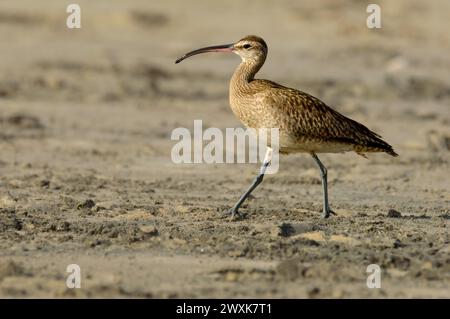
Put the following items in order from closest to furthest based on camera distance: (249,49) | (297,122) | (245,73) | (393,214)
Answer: (297,122) → (393,214) → (245,73) → (249,49)

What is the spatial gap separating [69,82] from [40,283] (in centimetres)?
1071

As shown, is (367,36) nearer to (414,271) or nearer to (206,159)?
(206,159)

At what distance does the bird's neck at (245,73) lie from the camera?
9.75 metres

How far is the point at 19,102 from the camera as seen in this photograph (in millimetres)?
16078

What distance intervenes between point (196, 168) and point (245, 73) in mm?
2484

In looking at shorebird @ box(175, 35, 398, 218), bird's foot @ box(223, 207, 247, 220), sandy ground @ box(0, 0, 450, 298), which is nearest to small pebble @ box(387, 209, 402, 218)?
sandy ground @ box(0, 0, 450, 298)

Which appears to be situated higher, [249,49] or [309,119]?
[249,49]

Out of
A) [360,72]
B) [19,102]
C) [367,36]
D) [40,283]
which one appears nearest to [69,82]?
[19,102]

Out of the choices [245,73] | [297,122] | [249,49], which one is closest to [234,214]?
[297,122]

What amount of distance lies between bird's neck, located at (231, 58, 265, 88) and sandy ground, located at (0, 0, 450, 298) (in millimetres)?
1091

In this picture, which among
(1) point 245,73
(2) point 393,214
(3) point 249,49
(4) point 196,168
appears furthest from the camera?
(4) point 196,168

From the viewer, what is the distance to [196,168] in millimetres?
12133

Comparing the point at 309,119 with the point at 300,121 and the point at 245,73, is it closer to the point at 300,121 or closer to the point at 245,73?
the point at 300,121

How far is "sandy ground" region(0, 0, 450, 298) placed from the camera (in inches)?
305
